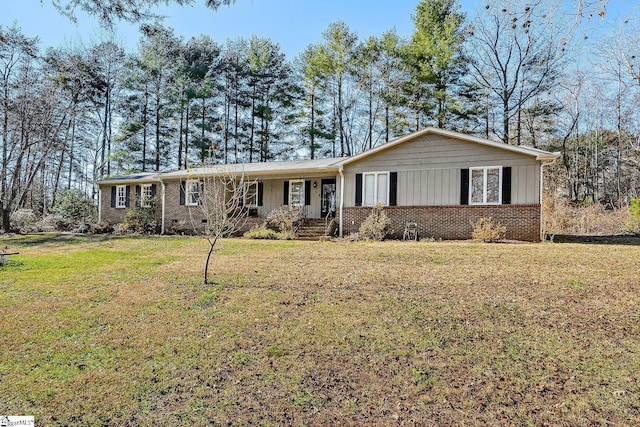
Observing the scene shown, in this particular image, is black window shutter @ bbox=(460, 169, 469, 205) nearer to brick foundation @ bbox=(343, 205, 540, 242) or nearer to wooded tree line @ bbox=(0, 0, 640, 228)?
brick foundation @ bbox=(343, 205, 540, 242)

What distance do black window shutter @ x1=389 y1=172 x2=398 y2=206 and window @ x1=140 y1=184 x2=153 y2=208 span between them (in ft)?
41.3

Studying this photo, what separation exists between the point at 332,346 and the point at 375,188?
10.7 m

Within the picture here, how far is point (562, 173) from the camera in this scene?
2514 cm

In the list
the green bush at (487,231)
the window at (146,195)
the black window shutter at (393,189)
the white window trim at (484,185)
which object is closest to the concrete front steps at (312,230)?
the black window shutter at (393,189)

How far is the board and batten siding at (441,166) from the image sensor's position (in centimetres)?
1233

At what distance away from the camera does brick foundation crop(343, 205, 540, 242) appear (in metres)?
12.1

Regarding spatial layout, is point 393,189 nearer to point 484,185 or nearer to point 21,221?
point 484,185

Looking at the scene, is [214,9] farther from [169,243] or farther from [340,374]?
[169,243]

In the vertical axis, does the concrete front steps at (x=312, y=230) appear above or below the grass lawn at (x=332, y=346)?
above

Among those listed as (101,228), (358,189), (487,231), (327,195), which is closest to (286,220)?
(327,195)

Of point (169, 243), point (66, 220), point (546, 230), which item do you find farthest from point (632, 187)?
point (66, 220)

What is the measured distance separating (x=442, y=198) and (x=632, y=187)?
18048mm

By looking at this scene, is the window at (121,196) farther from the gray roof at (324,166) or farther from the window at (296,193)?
the window at (296,193)

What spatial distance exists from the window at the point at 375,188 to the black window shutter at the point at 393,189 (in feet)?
0.55
